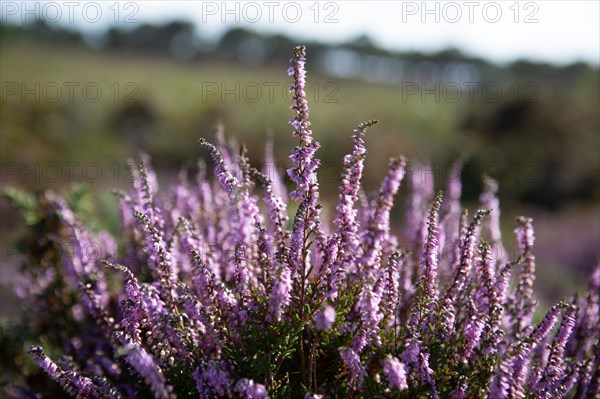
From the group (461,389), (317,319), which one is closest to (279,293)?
(317,319)

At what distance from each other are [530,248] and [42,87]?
34.9 metres

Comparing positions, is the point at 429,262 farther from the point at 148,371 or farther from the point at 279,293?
the point at 148,371

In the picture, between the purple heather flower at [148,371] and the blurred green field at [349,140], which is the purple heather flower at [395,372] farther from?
the blurred green field at [349,140]

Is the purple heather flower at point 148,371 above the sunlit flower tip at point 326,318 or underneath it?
underneath

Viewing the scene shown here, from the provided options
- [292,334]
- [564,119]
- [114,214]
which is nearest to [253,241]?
A: [292,334]

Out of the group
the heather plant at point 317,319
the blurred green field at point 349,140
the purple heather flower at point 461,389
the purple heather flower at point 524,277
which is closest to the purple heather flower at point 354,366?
the heather plant at point 317,319

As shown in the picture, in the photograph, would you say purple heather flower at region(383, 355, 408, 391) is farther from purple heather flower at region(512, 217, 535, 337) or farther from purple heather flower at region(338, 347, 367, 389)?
purple heather flower at region(512, 217, 535, 337)

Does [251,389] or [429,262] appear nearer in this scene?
[251,389]

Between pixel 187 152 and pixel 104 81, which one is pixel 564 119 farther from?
pixel 104 81

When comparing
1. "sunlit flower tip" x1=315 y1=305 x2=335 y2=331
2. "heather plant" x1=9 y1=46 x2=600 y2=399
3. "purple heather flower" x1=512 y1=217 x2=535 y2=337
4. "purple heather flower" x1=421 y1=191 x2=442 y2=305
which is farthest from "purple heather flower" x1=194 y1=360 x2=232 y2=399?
"purple heather flower" x1=512 y1=217 x2=535 y2=337

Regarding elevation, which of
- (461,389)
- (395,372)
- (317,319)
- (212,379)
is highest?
(317,319)

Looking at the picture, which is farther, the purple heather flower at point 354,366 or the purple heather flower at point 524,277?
the purple heather flower at point 524,277

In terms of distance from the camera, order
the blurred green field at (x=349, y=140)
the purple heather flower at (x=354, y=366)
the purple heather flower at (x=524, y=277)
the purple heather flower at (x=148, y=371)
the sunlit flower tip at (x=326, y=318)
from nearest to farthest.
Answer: the purple heather flower at (x=148, y=371) → the sunlit flower tip at (x=326, y=318) → the purple heather flower at (x=354, y=366) → the purple heather flower at (x=524, y=277) → the blurred green field at (x=349, y=140)

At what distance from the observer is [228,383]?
2.26m
